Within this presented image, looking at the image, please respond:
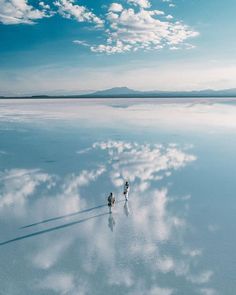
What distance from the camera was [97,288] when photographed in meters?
9.16

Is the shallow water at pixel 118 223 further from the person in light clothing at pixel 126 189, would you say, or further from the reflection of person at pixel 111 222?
the person in light clothing at pixel 126 189

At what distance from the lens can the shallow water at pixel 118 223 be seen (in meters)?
9.59

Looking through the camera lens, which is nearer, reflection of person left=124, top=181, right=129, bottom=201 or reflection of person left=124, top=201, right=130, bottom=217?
reflection of person left=124, top=201, right=130, bottom=217

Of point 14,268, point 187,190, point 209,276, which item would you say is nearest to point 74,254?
point 14,268

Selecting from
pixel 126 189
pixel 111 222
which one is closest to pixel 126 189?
pixel 126 189

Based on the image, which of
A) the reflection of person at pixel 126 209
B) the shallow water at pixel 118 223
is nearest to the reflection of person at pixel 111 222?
the shallow water at pixel 118 223

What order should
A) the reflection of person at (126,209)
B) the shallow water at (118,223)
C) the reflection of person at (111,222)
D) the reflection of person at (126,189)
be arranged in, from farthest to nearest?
the reflection of person at (126,189) < the reflection of person at (126,209) < the reflection of person at (111,222) < the shallow water at (118,223)

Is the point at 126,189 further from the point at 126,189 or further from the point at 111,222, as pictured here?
the point at 111,222

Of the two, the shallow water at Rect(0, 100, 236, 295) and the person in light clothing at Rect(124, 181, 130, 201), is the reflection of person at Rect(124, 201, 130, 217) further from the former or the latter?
the person in light clothing at Rect(124, 181, 130, 201)

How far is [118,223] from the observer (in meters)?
13.5

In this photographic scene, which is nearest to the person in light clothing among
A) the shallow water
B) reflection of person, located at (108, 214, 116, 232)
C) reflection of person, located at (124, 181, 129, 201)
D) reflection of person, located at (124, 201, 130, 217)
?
reflection of person, located at (124, 181, 129, 201)

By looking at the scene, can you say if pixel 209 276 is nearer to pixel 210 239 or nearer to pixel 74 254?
pixel 210 239

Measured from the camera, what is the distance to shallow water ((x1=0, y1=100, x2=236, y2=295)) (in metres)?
9.59

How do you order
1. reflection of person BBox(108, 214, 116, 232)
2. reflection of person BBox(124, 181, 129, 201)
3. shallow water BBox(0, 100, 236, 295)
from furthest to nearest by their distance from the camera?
reflection of person BBox(124, 181, 129, 201), reflection of person BBox(108, 214, 116, 232), shallow water BBox(0, 100, 236, 295)
